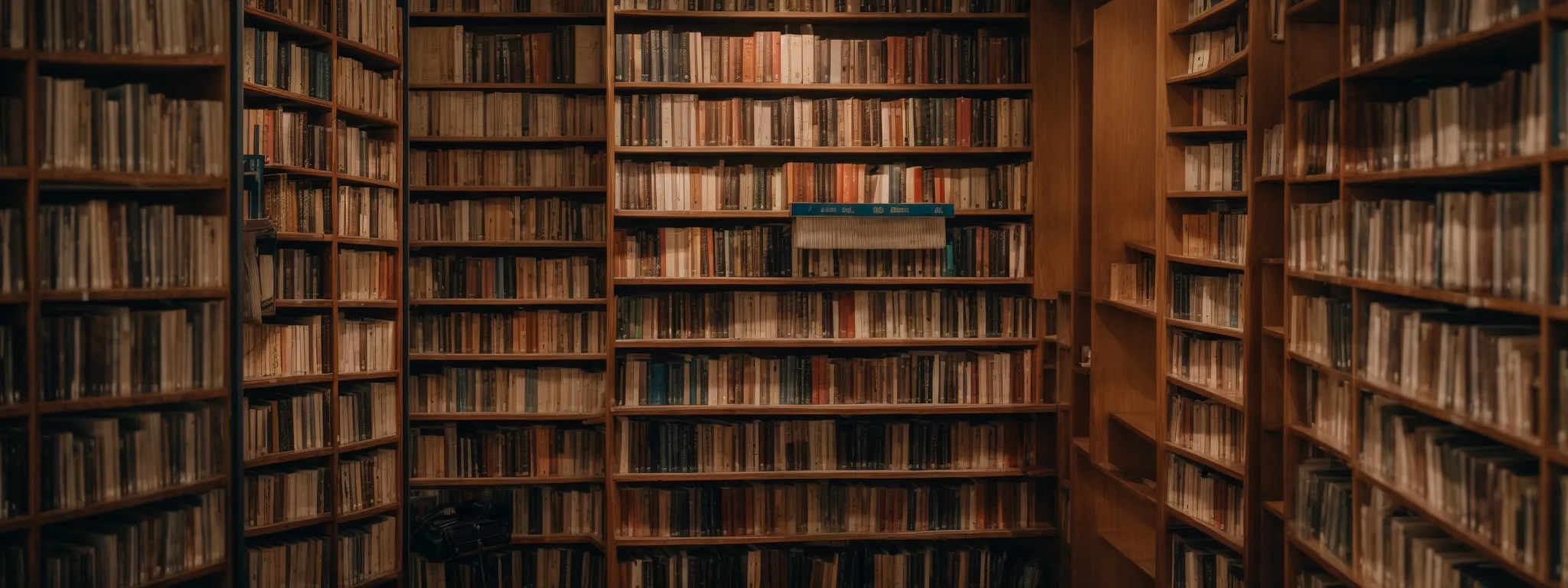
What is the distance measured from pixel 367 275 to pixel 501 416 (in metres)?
1.06

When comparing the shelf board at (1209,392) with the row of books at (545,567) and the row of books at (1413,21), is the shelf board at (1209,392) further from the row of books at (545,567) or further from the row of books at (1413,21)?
the row of books at (545,567)

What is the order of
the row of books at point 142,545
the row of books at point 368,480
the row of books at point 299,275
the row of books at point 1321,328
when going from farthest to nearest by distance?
the row of books at point 368,480 → the row of books at point 299,275 → the row of books at point 1321,328 → the row of books at point 142,545

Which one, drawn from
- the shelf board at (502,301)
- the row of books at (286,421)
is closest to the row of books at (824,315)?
the shelf board at (502,301)

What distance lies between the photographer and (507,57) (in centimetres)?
571

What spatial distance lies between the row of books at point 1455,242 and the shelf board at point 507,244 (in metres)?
3.49

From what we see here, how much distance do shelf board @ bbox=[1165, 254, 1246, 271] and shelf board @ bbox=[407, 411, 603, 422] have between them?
2689 millimetres

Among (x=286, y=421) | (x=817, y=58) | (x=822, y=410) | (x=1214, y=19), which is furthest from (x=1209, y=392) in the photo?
(x=286, y=421)

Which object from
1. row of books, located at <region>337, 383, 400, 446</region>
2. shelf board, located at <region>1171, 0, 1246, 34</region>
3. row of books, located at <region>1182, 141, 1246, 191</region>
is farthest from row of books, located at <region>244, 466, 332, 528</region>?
shelf board, located at <region>1171, 0, 1246, 34</region>

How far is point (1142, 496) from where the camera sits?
480 cm

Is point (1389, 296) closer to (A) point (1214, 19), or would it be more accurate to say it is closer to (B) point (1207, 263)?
(B) point (1207, 263)

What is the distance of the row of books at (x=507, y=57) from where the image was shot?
569 centimetres

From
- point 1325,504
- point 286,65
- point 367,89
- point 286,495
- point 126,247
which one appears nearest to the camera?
point 126,247

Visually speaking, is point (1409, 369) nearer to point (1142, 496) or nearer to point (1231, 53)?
point (1231, 53)

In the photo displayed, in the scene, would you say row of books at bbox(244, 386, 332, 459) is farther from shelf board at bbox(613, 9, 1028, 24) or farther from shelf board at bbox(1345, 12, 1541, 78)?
shelf board at bbox(1345, 12, 1541, 78)
